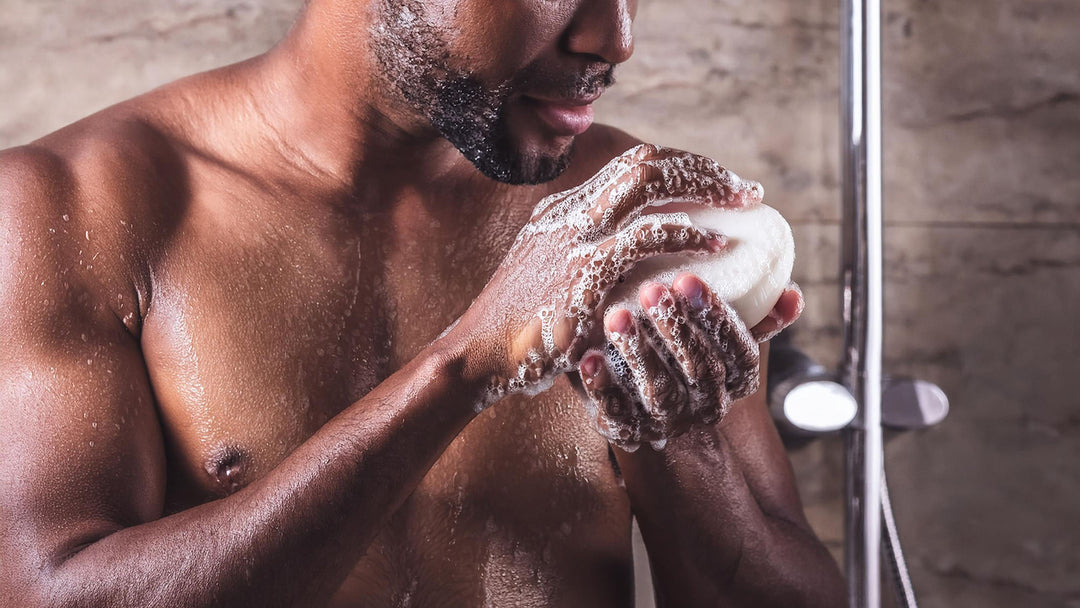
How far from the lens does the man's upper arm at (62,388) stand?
25.0 inches

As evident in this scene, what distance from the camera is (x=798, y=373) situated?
1121 mm

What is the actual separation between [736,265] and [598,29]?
0.82 ft

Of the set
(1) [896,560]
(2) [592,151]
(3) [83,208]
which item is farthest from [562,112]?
(1) [896,560]

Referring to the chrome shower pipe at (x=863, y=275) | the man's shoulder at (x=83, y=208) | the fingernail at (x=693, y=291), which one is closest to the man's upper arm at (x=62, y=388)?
the man's shoulder at (x=83, y=208)

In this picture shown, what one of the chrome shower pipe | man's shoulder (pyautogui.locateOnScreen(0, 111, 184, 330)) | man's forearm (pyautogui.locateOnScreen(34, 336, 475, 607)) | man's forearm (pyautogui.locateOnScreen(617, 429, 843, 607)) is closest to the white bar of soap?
man's forearm (pyautogui.locateOnScreen(34, 336, 475, 607))

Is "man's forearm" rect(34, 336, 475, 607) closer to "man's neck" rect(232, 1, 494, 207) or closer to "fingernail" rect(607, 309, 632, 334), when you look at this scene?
"fingernail" rect(607, 309, 632, 334)

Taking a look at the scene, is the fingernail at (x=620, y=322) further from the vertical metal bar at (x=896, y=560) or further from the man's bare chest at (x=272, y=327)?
the vertical metal bar at (x=896, y=560)

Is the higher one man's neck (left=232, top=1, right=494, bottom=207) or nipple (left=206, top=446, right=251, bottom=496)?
man's neck (left=232, top=1, right=494, bottom=207)

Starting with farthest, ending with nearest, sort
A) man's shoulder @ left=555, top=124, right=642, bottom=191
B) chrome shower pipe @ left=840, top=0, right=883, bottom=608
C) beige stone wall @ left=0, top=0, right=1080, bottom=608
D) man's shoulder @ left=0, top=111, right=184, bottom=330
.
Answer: beige stone wall @ left=0, top=0, right=1080, bottom=608, chrome shower pipe @ left=840, top=0, right=883, bottom=608, man's shoulder @ left=555, top=124, right=642, bottom=191, man's shoulder @ left=0, top=111, right=184, bottom=330

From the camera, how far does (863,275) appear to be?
1104 mm

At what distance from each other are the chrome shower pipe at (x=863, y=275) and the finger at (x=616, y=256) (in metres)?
0.57

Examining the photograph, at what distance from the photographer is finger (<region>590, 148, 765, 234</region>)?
604mm

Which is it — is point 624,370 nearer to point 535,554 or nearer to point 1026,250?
point 535,554

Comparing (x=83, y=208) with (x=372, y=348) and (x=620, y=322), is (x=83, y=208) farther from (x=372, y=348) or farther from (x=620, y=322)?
(x=620, y=322)
